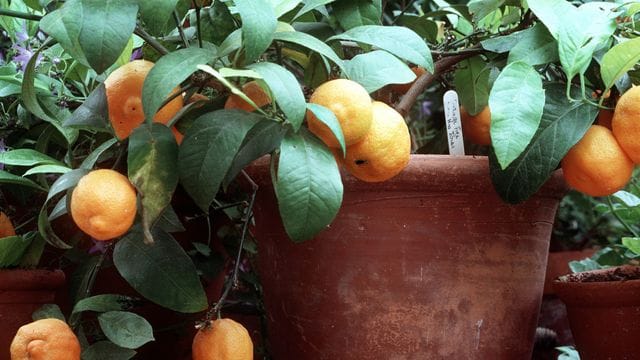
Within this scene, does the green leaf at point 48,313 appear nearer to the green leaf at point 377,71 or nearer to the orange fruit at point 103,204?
the orange fruit at point 103,204

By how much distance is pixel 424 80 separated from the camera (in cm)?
86

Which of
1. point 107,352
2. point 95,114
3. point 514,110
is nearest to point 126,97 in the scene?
point 95,114

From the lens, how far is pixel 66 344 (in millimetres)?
697

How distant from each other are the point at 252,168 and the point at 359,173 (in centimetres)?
18

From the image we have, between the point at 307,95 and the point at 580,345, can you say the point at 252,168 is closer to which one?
the point at 307,95

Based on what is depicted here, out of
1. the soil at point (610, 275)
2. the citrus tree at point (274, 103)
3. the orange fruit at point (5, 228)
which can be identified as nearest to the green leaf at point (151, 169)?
the citrus tree at point (274, 103)

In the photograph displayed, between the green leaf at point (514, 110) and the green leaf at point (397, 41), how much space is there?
75 mm

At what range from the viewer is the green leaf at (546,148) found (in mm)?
713

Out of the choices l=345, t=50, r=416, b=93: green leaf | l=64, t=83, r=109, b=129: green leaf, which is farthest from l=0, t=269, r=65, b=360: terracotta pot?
l=345, t=50, r=416, b=93: green leaf

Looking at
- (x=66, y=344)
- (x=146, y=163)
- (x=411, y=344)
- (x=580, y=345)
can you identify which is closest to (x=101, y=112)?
(x=146, y=163)

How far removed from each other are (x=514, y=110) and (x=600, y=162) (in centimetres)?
11

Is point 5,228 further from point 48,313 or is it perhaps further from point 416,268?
point 416,268

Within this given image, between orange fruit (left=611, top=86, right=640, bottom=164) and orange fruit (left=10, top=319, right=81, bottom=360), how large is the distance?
57 centimetres

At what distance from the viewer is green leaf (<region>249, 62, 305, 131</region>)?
0.58 metres
